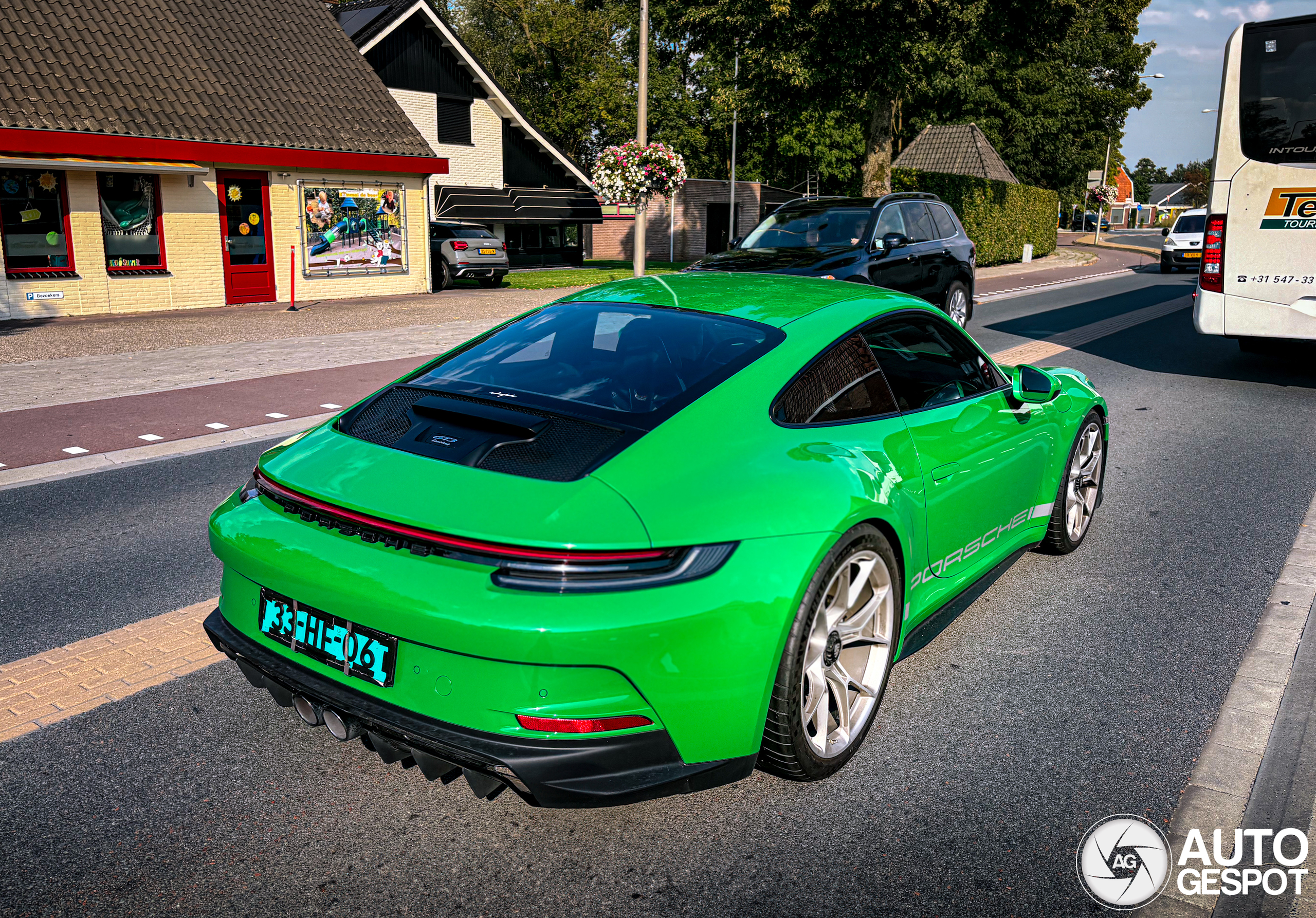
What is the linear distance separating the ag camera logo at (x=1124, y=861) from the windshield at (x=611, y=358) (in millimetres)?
1726

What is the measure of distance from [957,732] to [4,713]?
3342 millimetres

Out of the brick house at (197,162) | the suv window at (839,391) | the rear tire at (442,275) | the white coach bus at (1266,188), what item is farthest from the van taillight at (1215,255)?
the rear tire at (442,275)

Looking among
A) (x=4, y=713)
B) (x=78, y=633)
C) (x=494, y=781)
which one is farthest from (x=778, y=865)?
(x=78, y=633)

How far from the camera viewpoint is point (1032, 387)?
4680mm

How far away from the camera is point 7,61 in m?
17.4

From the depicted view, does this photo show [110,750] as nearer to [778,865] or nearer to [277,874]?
[277,874]

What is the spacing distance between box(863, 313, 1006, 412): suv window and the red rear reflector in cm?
173

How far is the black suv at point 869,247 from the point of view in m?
11.7

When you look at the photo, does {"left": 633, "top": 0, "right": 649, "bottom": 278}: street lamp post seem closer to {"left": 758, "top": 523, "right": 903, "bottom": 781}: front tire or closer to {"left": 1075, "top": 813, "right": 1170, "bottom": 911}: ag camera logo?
{"left": 758, "top": 523, "right": 903, "bottom": 781}: front tire

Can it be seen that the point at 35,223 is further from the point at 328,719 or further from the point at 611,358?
the point at 328,719

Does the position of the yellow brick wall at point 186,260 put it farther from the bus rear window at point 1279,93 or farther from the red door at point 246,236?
the bus rear window at point 1279,93

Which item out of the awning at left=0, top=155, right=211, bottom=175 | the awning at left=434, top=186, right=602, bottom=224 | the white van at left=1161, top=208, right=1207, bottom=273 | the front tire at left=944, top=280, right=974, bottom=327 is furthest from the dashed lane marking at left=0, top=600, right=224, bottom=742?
the white van at left=1161, top=208, right=1207, bottom=273

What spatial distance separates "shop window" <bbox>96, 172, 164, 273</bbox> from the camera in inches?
726

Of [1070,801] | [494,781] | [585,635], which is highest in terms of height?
[585,635]
